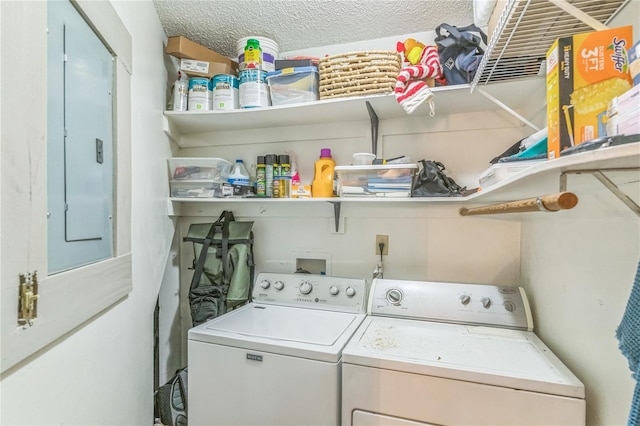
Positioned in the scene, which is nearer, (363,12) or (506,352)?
(506,352)

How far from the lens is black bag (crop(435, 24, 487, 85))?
142cm

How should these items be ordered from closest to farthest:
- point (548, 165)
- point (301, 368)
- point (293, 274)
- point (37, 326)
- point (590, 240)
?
point (548, 165) → point (37, 326) → point (590, 240) → point (301, 368) → point (293, 274)

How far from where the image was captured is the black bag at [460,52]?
4.65 feet

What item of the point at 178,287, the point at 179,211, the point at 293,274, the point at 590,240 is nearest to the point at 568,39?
the point at 590,240

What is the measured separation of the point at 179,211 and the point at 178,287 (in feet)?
1.79

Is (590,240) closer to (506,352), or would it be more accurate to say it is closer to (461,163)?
(506,352)

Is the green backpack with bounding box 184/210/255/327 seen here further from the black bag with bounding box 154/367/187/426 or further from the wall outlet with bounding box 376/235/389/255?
the wall outlet with bounding box 376/235/389/255

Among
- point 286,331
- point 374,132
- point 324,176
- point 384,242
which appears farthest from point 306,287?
point 374,132

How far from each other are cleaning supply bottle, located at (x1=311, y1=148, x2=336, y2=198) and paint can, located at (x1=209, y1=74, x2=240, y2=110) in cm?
60

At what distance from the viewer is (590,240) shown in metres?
1.00

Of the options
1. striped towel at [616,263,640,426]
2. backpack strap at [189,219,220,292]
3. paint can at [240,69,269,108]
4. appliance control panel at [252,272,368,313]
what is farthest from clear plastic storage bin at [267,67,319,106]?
striped towel at [616,263,640,426]

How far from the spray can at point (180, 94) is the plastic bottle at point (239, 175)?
0.45 metres

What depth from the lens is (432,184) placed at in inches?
63.2

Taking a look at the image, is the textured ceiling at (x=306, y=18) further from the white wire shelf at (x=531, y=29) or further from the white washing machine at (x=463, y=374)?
the white washing machine at (x=463, y=374)
